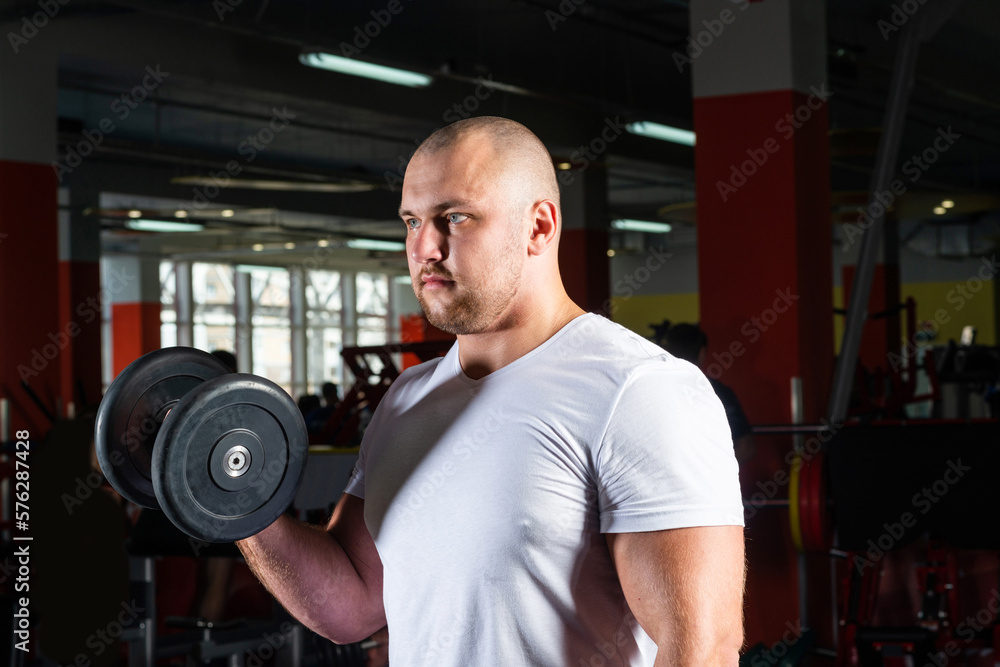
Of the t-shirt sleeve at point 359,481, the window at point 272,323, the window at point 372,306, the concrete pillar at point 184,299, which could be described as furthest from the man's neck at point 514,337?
the window at point 372,306

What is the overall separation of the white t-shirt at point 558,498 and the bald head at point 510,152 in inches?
6.9

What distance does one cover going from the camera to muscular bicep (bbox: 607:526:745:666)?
104cm

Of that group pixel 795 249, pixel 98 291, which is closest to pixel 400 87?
pixel 98 291

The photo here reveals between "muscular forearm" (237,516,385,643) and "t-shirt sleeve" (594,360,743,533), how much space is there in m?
0.42

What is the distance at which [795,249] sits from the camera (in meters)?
4.53

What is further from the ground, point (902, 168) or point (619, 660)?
point (902, 168)

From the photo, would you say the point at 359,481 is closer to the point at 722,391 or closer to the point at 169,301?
the point at 722,391

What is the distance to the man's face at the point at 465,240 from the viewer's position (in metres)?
1.20

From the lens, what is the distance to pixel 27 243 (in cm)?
616

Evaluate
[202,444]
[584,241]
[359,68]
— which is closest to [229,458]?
[202,444]

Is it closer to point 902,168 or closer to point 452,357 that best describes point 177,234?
point 902,168

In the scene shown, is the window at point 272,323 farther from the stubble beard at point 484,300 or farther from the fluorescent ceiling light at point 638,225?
the stubble beard at point 484,300

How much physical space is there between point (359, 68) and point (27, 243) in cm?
226

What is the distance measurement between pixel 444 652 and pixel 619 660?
0.19m
